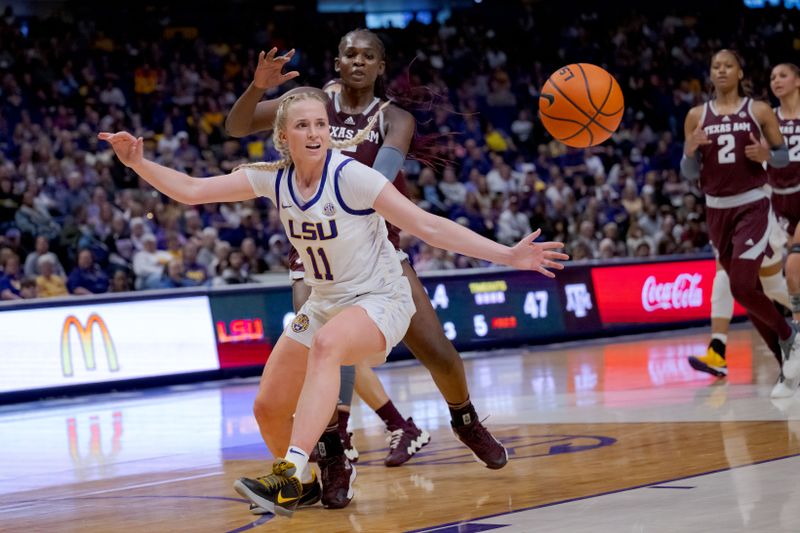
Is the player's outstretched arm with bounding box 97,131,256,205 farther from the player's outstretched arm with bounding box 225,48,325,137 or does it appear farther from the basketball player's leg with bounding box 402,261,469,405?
the basketball player's leg with bounding box 402,261,469,405

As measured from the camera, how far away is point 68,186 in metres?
15.4

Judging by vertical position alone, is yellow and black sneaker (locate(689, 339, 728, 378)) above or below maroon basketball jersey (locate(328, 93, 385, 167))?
below

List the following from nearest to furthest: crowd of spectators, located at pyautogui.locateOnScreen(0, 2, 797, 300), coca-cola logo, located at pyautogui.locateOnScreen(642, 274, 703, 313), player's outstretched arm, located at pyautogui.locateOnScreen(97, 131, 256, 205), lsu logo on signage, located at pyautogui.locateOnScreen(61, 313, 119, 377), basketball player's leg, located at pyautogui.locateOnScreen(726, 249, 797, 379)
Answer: player's outstretched arm, located at pyautogui.locateOnScreen(97, 131, 256, 205) < basketball player's leg, located at pyautogui.locateOnScreen(726, 249, 797, 379) < lsu logo on signage, located at pyautogui.locateOnScreen(61, 313, 119, 377) < crowd of spectators, located at pyautogui.locateOnScreen(0, 2, 797, 300) < coca-cola logo, located at pyautogui.locateOnScreen(642, 274, 703, 313)

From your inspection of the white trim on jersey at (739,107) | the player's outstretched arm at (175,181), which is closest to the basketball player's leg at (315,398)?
the player's outstretched arm at (175,181)

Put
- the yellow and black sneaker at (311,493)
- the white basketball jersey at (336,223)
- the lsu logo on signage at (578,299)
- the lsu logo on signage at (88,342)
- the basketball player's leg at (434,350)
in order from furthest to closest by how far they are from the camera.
→ 1. the lsu logo on signage at (578,299)
2. the lsu logo on signage at (88,342)
3. the basketball player's leg at (434,350)
4. the yellow and black sneaker at (311,493)
5. the white basketball jersey at (336,223)

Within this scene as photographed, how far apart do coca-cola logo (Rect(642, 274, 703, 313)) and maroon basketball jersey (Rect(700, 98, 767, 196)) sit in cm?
629

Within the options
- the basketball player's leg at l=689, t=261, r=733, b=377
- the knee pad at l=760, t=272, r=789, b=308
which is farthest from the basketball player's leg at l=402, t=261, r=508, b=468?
the knee pad at l=760, t=272, r=789, b=308

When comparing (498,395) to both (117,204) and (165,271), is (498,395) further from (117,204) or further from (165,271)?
(117,204)

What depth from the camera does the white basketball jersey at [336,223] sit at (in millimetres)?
5059

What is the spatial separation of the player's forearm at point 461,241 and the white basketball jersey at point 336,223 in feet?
0.97

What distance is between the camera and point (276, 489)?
4.64 metres

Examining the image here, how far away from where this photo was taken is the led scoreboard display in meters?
13.8

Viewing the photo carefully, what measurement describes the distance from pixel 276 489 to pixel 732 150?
222 inches

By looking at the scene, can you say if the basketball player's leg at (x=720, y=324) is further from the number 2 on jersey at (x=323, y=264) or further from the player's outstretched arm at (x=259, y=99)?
the number 2 on jersey at (x=323, y=264)
